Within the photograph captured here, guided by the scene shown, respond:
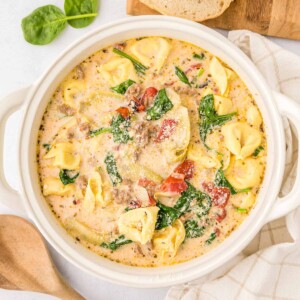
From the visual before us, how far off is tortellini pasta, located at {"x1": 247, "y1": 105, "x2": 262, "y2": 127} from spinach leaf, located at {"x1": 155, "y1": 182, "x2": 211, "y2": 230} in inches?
20.9

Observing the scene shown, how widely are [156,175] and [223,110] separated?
0.56 metres

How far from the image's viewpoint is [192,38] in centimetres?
382

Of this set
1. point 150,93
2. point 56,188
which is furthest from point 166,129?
point 56,188

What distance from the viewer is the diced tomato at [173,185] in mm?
3746

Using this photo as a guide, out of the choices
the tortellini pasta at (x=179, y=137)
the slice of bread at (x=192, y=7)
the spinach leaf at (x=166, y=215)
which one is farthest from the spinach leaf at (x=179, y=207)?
the slice of bread at (x=192, y=7)

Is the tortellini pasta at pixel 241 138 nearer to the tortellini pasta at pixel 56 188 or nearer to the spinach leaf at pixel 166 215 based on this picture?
the spinach leaf at pixel 166 215

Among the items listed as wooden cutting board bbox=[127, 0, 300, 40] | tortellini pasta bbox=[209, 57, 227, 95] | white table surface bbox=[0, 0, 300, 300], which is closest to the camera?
tortellini pasta bbox=[209, 57, 227, 95]

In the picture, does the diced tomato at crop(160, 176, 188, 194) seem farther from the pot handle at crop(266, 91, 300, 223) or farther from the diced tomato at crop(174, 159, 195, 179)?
the pot handle at crop(266, 91, 300, 223)

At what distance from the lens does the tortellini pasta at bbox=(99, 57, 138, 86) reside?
3.81m

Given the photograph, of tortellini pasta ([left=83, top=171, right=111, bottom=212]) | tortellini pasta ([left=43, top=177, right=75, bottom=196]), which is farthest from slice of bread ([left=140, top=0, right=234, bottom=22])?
tortellini pasta ([left=43, top=177, right=75, bottom=196])

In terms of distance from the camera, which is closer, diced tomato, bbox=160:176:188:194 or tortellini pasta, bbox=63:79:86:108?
diced tomato, bbox=160:176:188:194

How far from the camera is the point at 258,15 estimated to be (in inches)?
164

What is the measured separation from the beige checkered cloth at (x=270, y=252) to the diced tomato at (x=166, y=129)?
80 cm

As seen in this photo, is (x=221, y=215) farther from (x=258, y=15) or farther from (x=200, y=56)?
(x=258, y=15)
